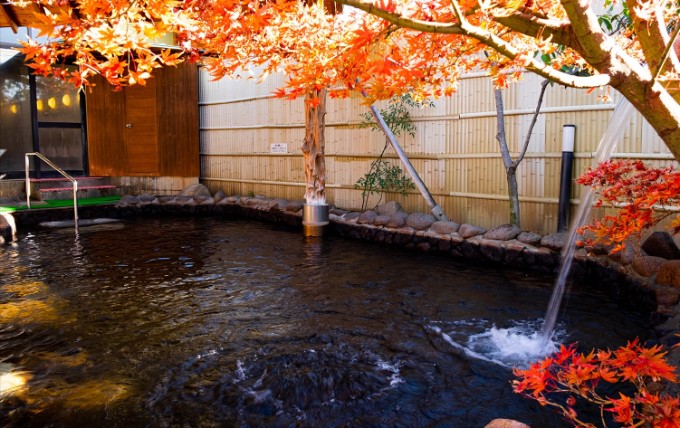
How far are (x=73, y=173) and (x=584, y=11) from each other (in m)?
12.5

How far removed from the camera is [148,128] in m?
12.2

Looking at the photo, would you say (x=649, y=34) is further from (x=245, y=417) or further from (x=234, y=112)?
(x=234, y=112)

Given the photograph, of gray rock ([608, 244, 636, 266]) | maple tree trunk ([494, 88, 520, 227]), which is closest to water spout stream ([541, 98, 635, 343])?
gray rock ([608, 244, 636, 266])

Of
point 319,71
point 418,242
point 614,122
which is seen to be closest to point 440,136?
point 418,242

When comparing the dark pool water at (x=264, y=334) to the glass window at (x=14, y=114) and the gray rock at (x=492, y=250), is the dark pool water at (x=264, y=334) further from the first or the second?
the glass window at (x=14, y=114)

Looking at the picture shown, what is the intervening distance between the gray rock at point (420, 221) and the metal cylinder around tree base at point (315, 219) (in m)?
1.43

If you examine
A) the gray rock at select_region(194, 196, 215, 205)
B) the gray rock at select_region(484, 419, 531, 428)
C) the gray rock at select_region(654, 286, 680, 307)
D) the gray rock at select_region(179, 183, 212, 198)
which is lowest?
the gray rock at select_region(484, 419, 531, 428)

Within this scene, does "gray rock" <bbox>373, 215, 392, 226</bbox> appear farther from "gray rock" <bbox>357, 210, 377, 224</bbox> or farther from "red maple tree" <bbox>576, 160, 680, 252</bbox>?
"red maple tree" <bbox>576, 160, 680, 252</bbox>

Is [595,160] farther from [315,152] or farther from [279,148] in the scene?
[279,148]

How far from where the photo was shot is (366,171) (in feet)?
29.7

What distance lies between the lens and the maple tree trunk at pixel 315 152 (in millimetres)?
8500

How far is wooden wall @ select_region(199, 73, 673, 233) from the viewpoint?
6.53m

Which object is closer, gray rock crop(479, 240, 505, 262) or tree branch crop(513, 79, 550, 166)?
tree branch crop(513, 79, 550, 166)

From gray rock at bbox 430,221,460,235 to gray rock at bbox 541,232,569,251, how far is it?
4.08ft
